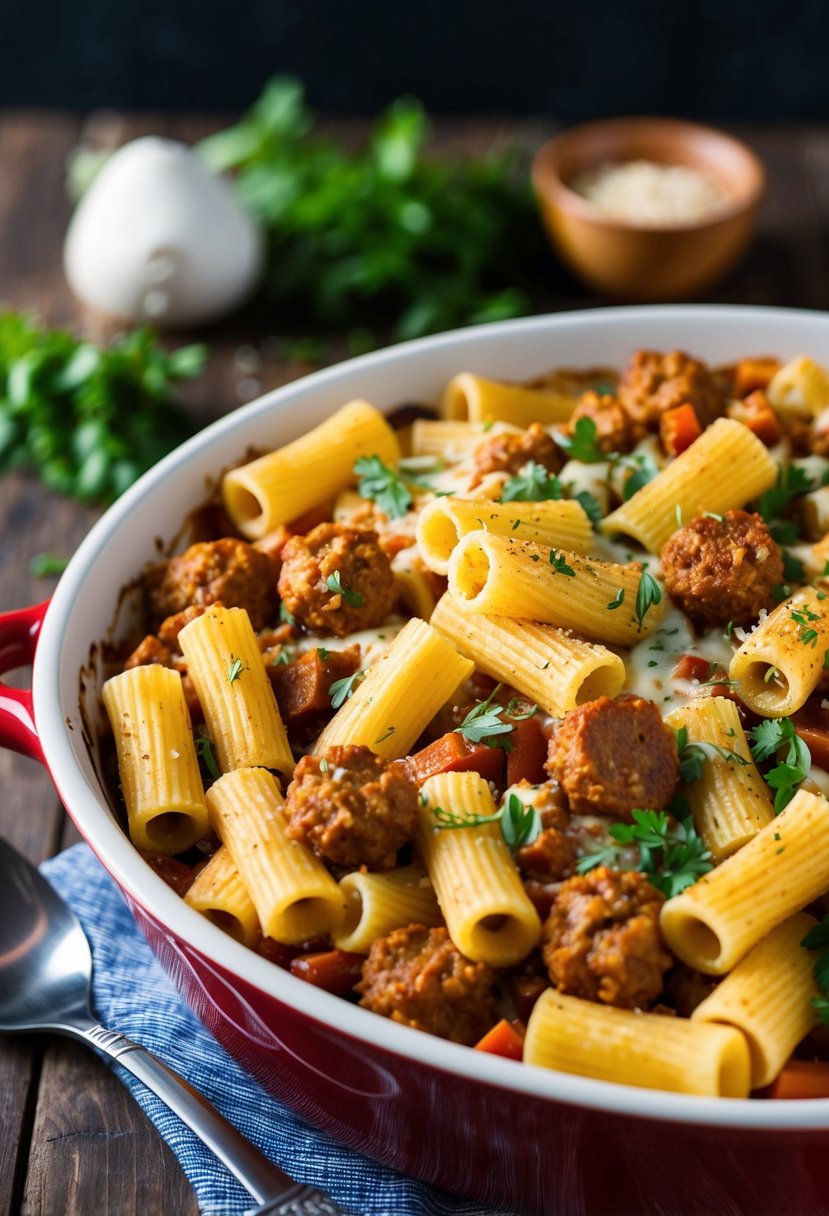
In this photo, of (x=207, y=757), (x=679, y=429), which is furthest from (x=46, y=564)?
(x=679, y=429)

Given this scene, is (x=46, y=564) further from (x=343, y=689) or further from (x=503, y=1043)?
(x=503, y=1043)

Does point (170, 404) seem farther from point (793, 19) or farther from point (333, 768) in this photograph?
point (793, 19)

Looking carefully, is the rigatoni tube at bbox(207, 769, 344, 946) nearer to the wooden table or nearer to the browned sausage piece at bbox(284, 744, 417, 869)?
the browned sausage piece at bbox(284, 744, 417, 869)

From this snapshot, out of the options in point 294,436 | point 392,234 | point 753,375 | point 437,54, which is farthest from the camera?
point 437,54

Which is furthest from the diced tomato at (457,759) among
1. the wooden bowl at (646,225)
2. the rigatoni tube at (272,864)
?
the wooden bowl at (646,225)

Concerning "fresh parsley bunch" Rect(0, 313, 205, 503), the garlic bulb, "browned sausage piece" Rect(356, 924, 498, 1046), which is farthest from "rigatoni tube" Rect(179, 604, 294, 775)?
the garlic bulb

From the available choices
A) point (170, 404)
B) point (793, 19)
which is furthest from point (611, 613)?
point (793, 19)

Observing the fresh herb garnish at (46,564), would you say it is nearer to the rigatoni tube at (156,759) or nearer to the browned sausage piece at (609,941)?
the rigatoni tube at (156,759)
